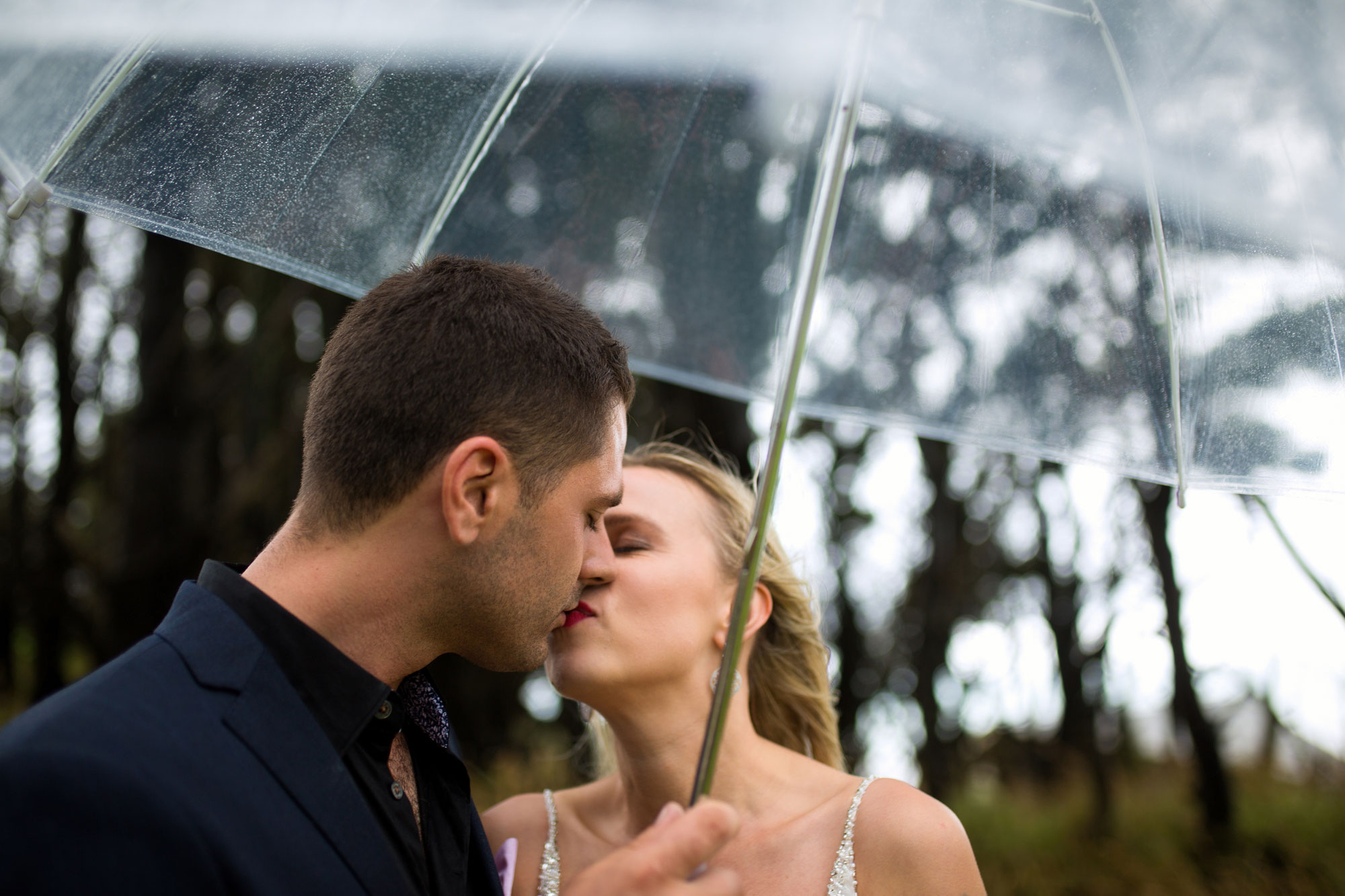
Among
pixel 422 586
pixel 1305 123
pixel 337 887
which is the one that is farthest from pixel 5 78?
pixel 1305 123

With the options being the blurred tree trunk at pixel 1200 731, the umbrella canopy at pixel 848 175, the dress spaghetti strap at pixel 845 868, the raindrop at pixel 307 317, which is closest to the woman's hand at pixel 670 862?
the umbrella canopy at pixel 848 175

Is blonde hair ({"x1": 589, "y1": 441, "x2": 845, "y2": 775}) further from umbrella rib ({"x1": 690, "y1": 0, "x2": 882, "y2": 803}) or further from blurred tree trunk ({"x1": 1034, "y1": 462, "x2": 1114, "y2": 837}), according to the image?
blurred tree trunk ({"x1": 1034, "y1": 462, "x2": 1114, "y2": 837})

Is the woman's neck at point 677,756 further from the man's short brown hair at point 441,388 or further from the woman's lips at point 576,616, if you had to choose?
the man's short brown hair at point 441,388

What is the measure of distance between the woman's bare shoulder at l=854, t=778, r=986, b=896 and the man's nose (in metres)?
0.87

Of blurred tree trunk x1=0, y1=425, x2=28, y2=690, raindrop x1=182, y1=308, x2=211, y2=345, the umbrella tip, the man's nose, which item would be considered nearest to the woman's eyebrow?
the man's nose

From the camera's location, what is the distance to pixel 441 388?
1919 millimetres

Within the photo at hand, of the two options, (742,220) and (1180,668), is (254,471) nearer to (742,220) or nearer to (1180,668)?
(742,220)

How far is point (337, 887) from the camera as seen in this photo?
1.52 m

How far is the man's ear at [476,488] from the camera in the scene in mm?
1873

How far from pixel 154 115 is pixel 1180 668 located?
7325 millimetres

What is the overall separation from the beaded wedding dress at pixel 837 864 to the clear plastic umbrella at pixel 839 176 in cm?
105

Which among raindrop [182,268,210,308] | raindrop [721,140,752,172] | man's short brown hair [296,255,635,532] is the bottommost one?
raindrop [182,268,210,308]

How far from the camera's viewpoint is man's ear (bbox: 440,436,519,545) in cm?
187

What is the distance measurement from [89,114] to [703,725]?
81.1 inches
